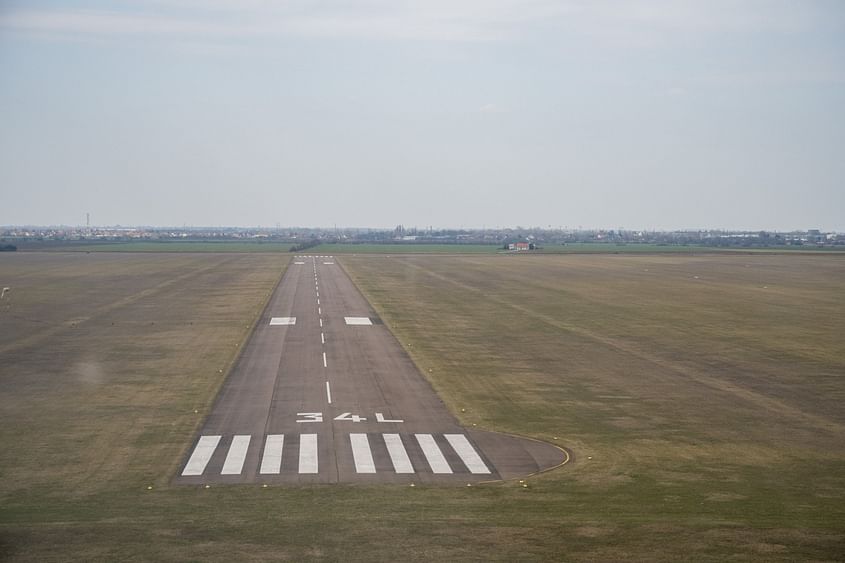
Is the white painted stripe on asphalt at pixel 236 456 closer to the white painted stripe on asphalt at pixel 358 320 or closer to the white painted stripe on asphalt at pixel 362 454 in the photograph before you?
the white painted stripe on asphalt at pixel 362 454

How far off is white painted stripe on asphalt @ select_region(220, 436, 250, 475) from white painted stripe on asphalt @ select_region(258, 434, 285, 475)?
567 millimetres

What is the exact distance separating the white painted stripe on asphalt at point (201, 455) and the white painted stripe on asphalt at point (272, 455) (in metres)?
1.50

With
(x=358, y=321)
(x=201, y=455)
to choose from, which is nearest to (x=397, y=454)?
(x=201, y=455)

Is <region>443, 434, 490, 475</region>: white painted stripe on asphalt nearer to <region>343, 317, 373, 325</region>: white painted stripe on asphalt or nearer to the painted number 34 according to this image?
the painted number 34

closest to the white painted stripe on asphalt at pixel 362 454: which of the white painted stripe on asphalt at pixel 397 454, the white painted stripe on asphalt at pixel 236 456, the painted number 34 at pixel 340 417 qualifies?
the white painted stripe on asphalt at pixel 397 454

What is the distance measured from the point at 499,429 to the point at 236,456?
328 inches

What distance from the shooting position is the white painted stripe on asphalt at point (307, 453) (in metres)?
24.2

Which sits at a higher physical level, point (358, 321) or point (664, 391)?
point (358, 321)

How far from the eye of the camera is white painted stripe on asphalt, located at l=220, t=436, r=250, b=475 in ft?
78.8

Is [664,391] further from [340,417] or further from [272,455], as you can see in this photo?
[272,455]

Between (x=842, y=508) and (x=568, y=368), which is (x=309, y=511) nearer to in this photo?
(x=842, y=508)

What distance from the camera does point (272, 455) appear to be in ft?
83.9

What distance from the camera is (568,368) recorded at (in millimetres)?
40844

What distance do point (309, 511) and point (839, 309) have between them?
57.7 meters
